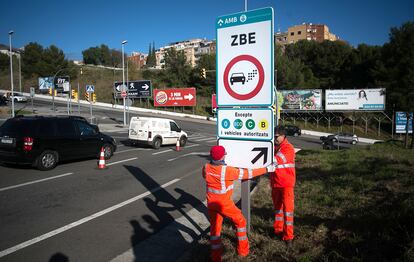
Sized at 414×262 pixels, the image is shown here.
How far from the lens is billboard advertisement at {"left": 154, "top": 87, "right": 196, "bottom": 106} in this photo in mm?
57906

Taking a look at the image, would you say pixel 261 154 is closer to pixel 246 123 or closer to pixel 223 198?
pixel 246 123

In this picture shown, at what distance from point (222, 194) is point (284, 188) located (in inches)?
51.4

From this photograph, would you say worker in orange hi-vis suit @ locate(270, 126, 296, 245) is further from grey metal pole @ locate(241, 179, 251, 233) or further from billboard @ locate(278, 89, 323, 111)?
→ billboard @ locate(278, 89, 323, 111)

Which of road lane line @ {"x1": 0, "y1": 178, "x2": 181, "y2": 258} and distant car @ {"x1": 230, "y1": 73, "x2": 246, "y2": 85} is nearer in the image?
distant car @ {"x1": 230, "y1": 73, "x2": 246, "y2": 85}

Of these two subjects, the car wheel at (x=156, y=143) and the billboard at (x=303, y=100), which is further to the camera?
the billboard at (x=303, y=100)

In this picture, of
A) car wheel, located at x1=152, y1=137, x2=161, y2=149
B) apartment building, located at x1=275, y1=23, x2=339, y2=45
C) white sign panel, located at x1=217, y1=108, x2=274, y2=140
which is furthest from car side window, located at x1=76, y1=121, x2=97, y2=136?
apartment building, located at x1=275, y1=23, x2=339, y2=45

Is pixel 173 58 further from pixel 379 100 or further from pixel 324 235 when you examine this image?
pixel 324 235

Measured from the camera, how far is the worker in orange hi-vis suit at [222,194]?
4.45m

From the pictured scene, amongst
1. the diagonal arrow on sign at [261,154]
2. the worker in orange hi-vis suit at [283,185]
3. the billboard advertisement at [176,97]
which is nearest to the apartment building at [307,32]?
the billboard advertisement at [176,97]

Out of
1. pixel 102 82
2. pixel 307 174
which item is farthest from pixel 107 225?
pixel 102 82

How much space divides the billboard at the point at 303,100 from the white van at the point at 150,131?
35.4 metres

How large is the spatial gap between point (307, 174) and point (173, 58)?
67.1 meters

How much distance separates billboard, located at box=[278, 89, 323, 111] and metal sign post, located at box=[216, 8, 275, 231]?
48.9 m

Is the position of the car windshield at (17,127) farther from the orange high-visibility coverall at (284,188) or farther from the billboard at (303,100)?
the billboard at (303,100)
